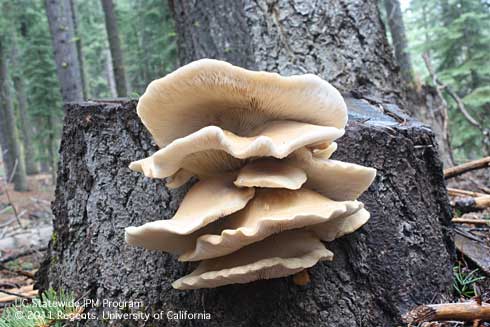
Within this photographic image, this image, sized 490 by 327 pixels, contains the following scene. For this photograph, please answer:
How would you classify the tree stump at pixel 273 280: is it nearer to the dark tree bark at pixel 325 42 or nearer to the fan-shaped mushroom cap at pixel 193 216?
the fan-shaped mushroom cap at pixel 193 216

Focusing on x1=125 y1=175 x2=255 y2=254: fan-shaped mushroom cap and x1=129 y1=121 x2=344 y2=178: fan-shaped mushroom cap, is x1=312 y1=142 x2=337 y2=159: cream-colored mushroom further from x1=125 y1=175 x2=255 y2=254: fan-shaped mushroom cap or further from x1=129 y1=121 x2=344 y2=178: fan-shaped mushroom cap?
x1=125 y1=175 x2=255 y2=254: fan-shaped mushroom cap

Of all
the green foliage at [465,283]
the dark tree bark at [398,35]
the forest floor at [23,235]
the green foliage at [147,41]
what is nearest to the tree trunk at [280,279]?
the green foliage at [465,283]

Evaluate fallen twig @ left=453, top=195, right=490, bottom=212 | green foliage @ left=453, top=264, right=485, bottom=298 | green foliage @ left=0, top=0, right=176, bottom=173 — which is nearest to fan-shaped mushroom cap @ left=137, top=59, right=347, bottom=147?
green foliage @ left=453, top=264, right=485, bottom=298

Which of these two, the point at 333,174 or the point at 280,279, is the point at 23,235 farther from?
the point at 333,174

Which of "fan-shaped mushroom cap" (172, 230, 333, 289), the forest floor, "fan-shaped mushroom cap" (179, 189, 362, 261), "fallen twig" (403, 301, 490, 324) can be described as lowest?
the forest floor

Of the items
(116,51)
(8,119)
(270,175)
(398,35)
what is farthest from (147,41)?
(270,175)

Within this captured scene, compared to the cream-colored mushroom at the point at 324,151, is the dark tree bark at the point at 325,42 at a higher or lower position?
higher
